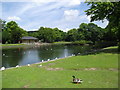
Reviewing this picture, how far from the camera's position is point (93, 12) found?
2342cm

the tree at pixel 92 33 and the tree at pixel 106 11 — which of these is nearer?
the tree at pixel 106 11

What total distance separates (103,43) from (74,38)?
45.9 meters

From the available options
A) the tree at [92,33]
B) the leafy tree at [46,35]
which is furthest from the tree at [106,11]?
the leafy tree at [46,35]

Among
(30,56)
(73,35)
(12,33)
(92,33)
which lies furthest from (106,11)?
(73,35)

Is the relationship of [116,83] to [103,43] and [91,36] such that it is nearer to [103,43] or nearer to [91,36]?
[103,43]

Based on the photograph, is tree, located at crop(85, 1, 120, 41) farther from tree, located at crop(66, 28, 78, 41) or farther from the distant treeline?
tree, located at crop(66, 28, 78, 41)

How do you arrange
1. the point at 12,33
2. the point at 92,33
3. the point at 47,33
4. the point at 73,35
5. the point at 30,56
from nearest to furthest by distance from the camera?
1. the point at 30,56
2. the point at 92,33
3. the point at 12,33
4. the point at 47,33
5. the point at 73,35

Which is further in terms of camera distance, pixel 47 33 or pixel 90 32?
pixel 47 33

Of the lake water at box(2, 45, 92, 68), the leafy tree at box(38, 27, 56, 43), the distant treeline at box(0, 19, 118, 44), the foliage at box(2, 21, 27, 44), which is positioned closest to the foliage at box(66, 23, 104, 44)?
the distant treeline at box(0, 19, 118, 44)

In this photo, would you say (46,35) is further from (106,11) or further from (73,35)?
(106,11)

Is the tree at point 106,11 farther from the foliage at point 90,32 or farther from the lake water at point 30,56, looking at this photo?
the foliage at point 90,32

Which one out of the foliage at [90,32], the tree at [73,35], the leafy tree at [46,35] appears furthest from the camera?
the tree at [73,35]

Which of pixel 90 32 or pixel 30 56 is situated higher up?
pixel 90 32

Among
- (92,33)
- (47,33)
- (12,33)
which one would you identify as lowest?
(92,33)
